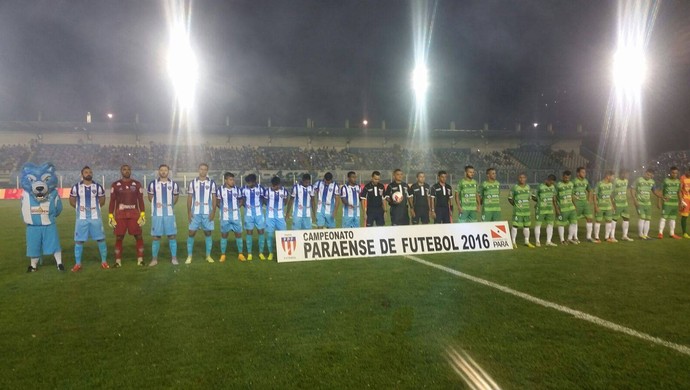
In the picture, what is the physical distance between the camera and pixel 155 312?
227 inches

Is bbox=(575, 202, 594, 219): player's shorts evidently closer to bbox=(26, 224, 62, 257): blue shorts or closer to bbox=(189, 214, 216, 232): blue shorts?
bbox=(189, 214, 216, 232): blue shorts

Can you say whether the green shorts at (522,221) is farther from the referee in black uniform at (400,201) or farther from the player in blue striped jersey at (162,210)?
the player in blue striped jersey at (162,210)

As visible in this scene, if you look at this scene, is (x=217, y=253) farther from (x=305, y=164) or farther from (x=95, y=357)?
(x=305, y=164)

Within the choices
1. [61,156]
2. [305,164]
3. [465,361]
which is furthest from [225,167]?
[465,361]

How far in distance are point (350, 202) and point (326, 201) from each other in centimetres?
62

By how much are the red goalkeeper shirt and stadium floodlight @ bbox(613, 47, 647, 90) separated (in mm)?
26420

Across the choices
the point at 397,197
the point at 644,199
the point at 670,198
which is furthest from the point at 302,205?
the point at 670,198

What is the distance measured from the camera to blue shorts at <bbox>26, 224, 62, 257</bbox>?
8531mm

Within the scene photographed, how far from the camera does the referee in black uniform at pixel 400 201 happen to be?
11.0 m

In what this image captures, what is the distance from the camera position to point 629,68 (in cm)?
2550

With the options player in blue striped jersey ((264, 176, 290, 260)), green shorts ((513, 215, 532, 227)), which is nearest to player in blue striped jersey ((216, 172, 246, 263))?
player in blue striped jersey ((264, 176, 290, 260))

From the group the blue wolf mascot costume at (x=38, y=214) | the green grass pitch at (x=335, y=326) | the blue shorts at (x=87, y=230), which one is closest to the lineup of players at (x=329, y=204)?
the blue shorts at (x=87, y=230)

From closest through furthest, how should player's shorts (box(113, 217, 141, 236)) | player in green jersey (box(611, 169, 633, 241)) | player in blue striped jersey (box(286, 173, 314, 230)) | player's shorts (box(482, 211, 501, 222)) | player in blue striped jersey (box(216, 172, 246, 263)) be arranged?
player's shorts (box(113, 217, 141, 236)) → player in blue striped jersey (box(216, 172, 246, 263)) → player in blue striped jersey (box(286, 173, 314, 230)) → player's shorts (box(482, 211, 501, 222)) → player in green jersey (box(611, 169, 633, 241))

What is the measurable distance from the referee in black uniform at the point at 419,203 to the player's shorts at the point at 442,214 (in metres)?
0.25
